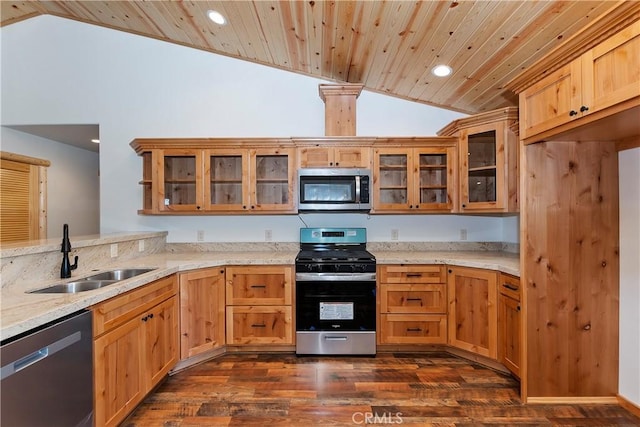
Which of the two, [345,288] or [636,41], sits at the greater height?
[636,41]

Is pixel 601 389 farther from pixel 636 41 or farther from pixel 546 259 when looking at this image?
pixel 636 41

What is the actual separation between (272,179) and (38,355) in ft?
7.13

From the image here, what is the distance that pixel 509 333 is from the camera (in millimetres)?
2312

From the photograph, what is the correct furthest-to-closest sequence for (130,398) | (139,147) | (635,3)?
(139,147) < (130,398) < (635,3)

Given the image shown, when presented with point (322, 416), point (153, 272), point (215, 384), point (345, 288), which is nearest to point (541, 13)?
point (345, 288)

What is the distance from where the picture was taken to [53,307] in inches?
52.0

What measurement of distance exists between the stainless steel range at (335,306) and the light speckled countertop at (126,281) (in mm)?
206

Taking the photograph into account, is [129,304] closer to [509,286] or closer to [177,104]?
→ [177,104]

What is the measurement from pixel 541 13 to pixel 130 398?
11.4 feet

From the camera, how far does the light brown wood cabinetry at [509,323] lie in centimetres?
221

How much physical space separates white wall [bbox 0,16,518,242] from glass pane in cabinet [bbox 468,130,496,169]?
1.95 ft

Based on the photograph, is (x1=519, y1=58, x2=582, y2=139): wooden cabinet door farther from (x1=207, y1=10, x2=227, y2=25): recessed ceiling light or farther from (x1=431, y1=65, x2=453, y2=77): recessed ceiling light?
(x1=207, y1=10, x2=227, y2=25): recessed ceiling light

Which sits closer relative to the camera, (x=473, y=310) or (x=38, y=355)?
(x=38, y=355)

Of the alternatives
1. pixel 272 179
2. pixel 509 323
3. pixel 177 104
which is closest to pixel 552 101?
pixel 509 323
